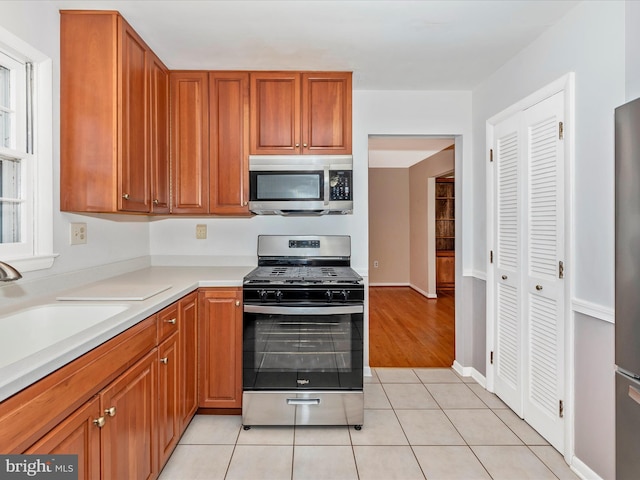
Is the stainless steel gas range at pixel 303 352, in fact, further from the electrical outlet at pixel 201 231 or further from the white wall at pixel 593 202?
the white wall at pixel 593 202

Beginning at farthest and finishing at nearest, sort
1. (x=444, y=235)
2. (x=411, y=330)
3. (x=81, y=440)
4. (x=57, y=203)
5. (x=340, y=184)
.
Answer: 1. (x=444, y=235)
2. (x=411, y=330)
3. (x=340, y=184)
4. (x=57, y=203)
5. (x=81, y=440)

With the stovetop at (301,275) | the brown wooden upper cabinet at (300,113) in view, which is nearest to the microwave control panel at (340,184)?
the brown wooden upper cabinet at (300,113)

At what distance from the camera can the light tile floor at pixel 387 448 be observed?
191 cm

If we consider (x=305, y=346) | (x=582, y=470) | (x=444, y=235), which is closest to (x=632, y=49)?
(x=582, y=470)

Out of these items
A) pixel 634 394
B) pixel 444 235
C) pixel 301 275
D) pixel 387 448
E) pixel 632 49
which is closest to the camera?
pixel 634 394

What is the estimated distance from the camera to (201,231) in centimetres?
304

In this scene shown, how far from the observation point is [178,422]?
6.73 feet

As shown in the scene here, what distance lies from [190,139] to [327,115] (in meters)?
0.99

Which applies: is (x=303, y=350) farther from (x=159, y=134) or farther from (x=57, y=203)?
(x=159, y=134)

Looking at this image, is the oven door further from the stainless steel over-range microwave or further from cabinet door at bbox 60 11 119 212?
cabinet door at bbox 60 11 119 212

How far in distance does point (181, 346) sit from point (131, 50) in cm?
166

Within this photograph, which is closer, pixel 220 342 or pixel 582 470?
pixel 582 470

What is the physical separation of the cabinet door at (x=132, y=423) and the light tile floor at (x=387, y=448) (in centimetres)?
36

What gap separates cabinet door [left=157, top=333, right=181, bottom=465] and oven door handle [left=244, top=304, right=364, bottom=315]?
1.53 ft
